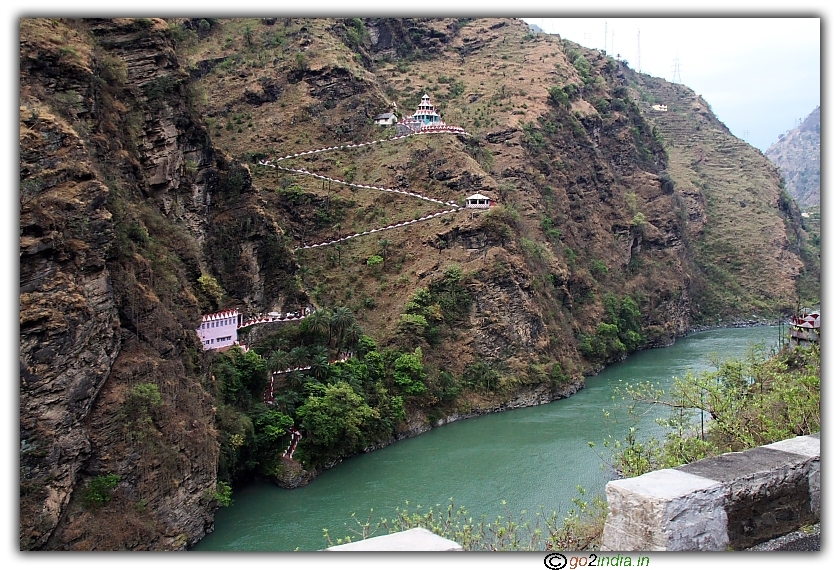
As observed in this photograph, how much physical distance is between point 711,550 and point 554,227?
39.7 m

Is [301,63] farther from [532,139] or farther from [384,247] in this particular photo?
[532,139]

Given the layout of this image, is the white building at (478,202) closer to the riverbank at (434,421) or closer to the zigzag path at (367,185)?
the zigzag path at (367,185)

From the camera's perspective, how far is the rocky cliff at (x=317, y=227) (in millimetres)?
16250

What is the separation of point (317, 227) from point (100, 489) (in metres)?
21.5

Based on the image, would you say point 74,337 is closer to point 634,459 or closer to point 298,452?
point 298,452

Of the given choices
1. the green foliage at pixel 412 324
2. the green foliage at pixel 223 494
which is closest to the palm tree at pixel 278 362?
the green foliage at pixel 223 494

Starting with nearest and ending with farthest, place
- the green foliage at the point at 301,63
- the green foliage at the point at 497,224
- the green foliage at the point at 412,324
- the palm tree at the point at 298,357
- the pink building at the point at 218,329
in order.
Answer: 1. the pink building at the point at 218,329
2. the palm tree at the point at 298,357
3. the green foliage at the point at 412,324
4. the green foliage at the point at 497,224
5. the green foliage at the point at 301,63

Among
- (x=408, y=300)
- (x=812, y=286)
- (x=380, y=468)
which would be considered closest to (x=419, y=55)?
(x=408, y=300)

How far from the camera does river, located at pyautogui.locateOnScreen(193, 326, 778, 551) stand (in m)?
19.3

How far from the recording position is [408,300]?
32531 millimetres

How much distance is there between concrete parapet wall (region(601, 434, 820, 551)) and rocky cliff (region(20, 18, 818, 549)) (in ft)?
38.8

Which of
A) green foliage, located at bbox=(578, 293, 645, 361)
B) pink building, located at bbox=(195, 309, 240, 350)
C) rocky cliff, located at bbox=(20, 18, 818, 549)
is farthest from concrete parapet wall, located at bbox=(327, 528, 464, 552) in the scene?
green foliage, located at bbox=(578, 293, 645, 361)

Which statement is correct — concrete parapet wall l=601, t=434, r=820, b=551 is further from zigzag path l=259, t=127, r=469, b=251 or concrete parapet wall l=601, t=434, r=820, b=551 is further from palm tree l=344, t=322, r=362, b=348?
zigzag path l=259, t=127, r=469, b=251

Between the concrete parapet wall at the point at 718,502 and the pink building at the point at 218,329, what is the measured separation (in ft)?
63.3
